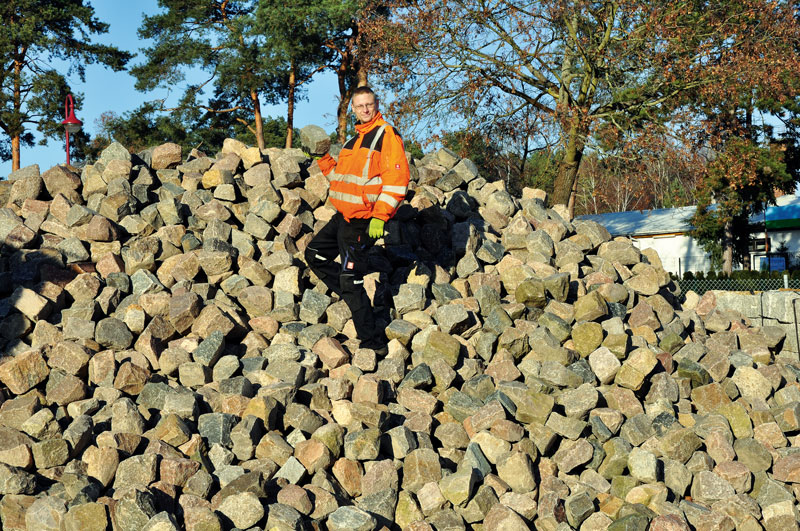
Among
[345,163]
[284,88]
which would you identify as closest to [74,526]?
[345,163]

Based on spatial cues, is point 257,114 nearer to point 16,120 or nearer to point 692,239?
point 16,120

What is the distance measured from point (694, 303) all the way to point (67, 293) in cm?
633

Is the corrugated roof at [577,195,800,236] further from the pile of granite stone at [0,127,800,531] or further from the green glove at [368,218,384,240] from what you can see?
the green glove at [368,218,384,240]

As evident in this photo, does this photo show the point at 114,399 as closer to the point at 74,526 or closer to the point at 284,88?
the point at 74,526

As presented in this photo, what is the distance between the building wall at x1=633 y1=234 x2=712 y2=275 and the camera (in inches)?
1079

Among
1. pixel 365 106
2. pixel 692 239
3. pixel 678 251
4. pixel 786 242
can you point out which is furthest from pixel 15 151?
pixel 786 242

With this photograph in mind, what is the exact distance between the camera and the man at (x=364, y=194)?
18.6 ft

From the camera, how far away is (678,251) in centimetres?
2809

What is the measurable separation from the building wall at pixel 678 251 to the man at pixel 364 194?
23.0 m

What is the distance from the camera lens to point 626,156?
1480 cm

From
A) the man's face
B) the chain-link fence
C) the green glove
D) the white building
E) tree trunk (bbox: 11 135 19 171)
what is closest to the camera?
the green glove

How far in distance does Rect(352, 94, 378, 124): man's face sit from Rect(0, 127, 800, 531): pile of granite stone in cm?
154

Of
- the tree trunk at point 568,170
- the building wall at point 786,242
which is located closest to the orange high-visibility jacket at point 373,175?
the tree trunk at point 568,170

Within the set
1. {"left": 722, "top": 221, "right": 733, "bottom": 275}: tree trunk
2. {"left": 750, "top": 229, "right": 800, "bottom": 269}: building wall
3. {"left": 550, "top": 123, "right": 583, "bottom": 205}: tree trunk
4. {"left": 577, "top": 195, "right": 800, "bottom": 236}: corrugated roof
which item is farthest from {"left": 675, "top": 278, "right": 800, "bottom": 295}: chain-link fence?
{"left": 750, "top": 229, "right": 800, "bottom": 269}: building wall
